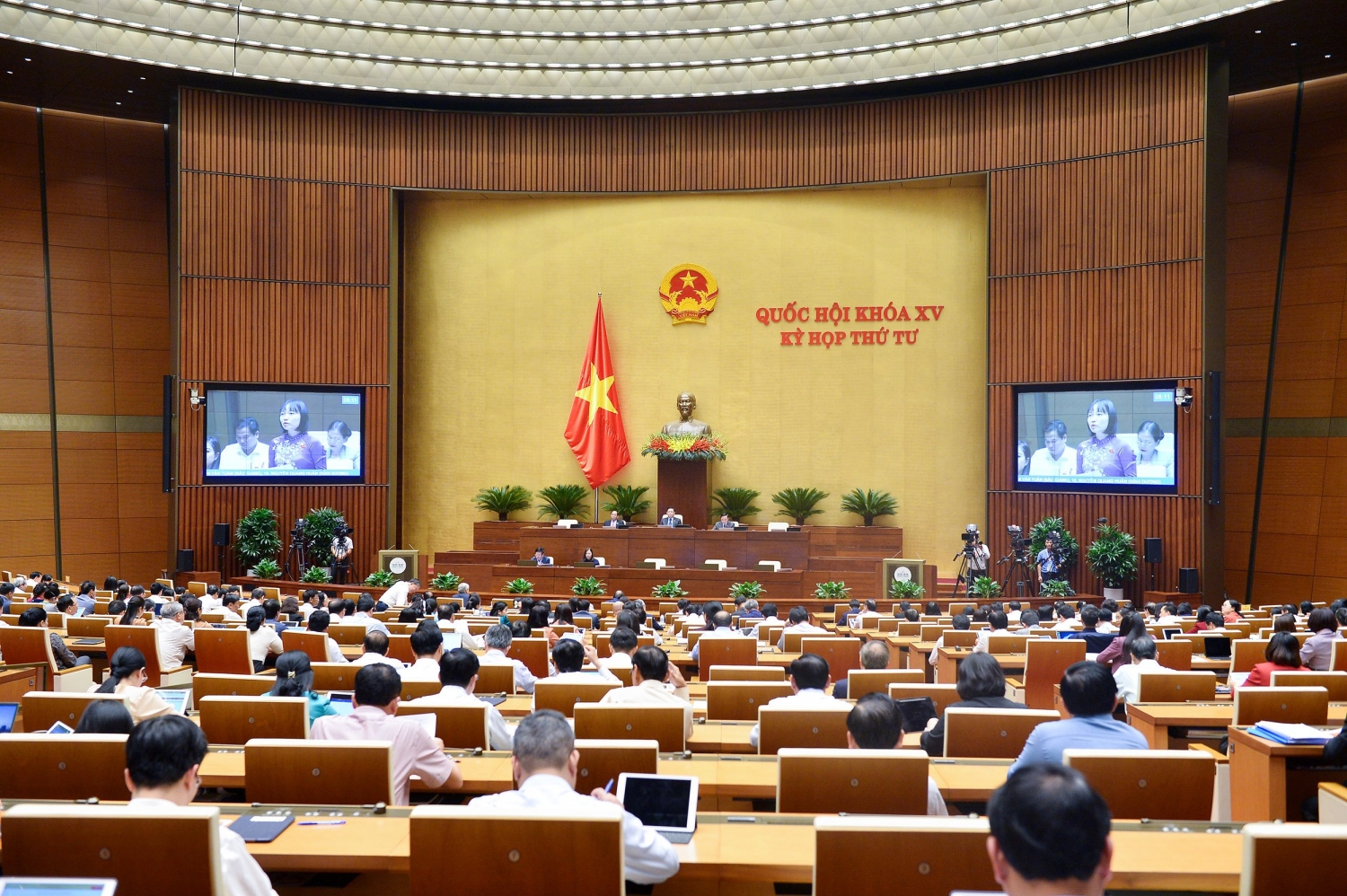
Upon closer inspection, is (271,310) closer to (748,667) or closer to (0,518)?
(0,518)

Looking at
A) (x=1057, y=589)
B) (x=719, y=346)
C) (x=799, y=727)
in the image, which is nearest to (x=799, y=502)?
(x=719, y=346)

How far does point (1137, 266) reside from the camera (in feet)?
48.6

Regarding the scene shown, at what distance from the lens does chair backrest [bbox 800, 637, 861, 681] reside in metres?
7.24

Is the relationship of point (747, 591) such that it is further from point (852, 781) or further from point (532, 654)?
point (852, 781)

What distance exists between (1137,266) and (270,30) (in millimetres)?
13231

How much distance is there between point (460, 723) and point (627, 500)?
13.2 m

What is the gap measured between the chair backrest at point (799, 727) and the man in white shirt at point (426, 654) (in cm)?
192

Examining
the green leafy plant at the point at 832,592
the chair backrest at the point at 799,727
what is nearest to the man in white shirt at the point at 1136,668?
the chair backrest at the point at 799,727

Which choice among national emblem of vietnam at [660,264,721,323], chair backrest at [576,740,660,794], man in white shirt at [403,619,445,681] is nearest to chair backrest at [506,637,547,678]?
man in white shirt at [403,619,445,681]

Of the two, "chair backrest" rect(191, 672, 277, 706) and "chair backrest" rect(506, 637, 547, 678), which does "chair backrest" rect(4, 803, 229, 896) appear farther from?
"chair backrest" rect(506, 637, 547, 678)

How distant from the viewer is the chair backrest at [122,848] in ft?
7.27

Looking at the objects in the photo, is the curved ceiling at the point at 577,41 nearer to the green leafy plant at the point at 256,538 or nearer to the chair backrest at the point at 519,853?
the green leafy plant at the point at 256,538

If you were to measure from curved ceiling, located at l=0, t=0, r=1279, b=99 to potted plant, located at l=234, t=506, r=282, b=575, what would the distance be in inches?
262

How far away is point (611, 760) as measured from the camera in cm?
323
